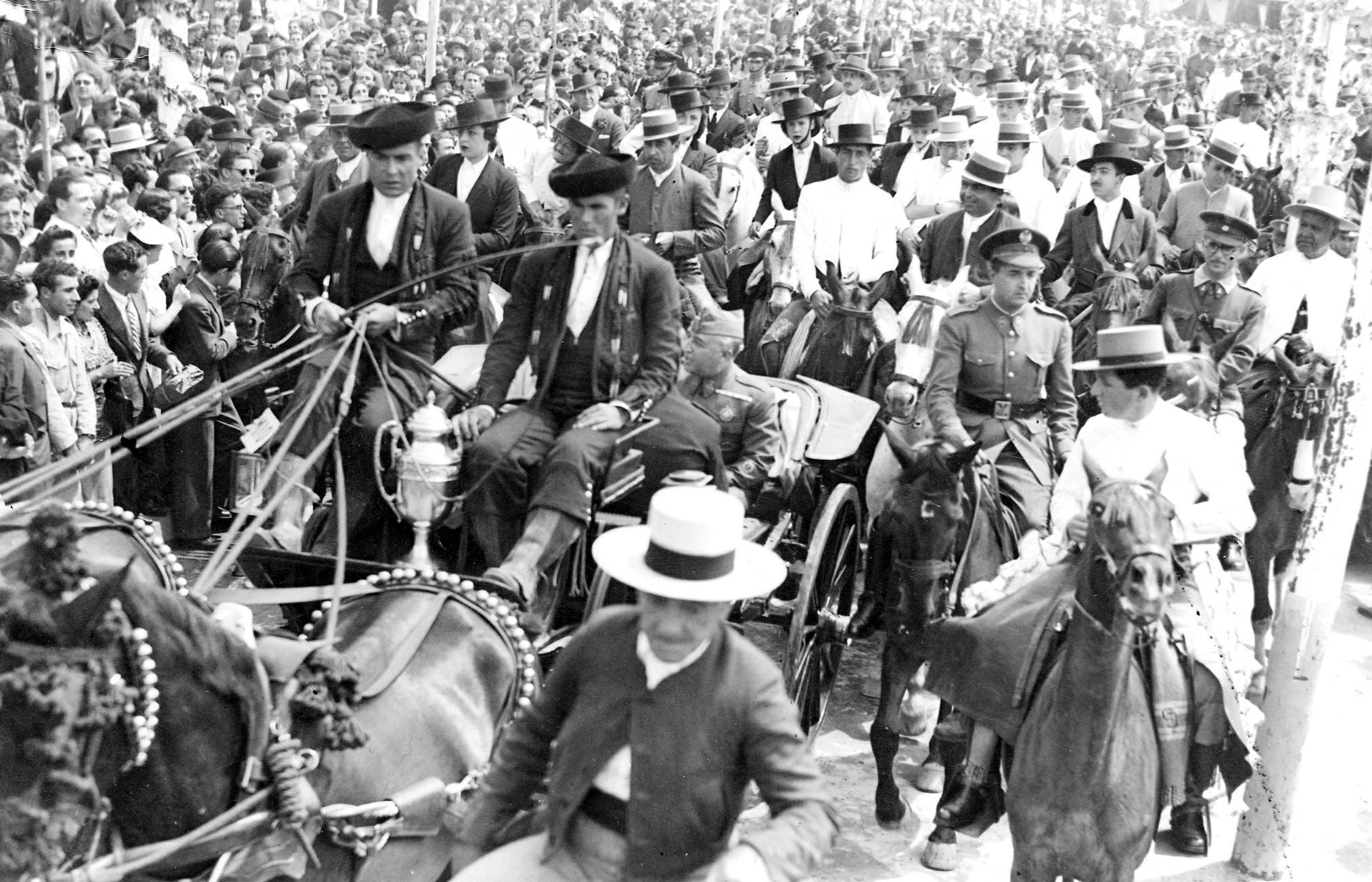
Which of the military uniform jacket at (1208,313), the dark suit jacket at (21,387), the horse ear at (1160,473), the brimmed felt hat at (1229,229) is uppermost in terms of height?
the brimmed felt hat at (1229,229)

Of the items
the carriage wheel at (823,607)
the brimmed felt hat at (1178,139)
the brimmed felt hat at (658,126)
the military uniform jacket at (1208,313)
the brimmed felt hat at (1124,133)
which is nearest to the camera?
the carriage wheel at (823,607)

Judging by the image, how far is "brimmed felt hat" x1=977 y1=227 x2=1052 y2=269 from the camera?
8062 mm

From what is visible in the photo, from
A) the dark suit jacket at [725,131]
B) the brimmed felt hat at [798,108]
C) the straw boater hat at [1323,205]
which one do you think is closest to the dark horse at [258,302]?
the brimmed felt hat at [798,108]

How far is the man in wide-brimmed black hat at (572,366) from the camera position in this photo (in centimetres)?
636

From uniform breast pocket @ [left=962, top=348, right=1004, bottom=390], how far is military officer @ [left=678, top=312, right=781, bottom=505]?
1038 millimetres

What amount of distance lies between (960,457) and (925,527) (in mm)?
347

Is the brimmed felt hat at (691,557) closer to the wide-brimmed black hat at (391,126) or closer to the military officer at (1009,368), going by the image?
the wide-brimmed black hat at (391,126)

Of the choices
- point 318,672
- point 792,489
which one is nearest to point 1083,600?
point 318,672

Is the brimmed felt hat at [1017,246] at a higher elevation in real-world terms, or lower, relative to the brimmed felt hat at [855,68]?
higher

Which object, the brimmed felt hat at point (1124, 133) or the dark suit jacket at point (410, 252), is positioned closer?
the dark suit jacket at point (410, 252)

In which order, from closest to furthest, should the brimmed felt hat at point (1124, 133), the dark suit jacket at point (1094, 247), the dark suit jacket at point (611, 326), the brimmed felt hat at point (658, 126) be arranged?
the dark suit jacket at point (611, 326) → the brimmed felt hat at point (658, 126) → the dark suit jacket at point (1094, 247) → the brimmed felt hat at point (1124, 133)

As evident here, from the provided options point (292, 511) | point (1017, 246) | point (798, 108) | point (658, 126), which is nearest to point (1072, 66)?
point (798, 108)

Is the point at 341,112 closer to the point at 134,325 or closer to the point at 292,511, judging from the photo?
the point at 134,325

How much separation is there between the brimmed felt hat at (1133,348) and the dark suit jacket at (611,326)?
5.85ft
